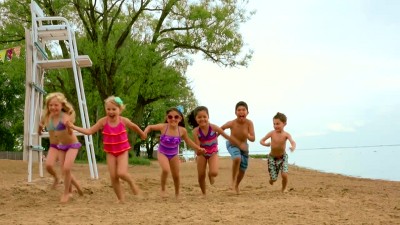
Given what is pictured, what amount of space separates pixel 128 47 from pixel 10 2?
5.68 metres

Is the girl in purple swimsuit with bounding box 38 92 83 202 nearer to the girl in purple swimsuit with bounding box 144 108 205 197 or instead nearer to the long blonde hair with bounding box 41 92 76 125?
the long blonde hair with bounding box 41 92 76 125

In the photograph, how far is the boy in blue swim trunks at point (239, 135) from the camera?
9.11 metres

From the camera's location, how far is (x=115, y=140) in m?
7.59

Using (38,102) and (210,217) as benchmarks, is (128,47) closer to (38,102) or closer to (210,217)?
(38,102)

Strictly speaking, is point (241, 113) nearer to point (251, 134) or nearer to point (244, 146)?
point (251, 134)

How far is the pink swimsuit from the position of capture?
7.56 m

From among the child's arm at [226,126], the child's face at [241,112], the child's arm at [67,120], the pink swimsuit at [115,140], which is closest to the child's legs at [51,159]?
the child's arm at [67,120]

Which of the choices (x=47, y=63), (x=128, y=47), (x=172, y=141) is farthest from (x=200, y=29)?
(x=172, y=141)

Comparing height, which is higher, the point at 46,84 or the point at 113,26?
the point at 113,26

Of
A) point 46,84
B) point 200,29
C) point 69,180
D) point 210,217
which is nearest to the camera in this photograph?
point 210,217

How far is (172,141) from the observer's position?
8.15 m

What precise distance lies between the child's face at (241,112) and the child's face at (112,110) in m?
2.38

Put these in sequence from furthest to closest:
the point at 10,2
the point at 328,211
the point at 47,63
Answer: the point at 10,2 < the point at 47,63 < the point at 328,211

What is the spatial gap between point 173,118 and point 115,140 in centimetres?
111
